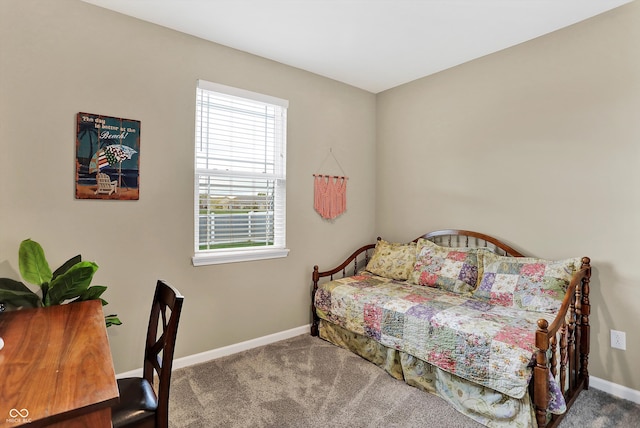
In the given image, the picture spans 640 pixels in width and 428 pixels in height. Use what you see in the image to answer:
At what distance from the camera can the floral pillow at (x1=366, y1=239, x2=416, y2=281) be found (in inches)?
127

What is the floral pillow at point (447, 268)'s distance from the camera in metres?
2.76

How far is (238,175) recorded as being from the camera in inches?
113

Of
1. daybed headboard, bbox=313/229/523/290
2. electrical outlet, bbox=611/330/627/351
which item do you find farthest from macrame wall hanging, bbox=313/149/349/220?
electrical outlet, bbox=611/330/627/351

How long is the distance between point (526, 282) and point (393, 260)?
47.9 inches

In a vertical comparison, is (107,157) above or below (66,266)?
above

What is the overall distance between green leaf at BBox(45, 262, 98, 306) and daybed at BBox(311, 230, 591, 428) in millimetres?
1848

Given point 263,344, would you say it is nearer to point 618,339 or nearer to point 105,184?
point 105,184

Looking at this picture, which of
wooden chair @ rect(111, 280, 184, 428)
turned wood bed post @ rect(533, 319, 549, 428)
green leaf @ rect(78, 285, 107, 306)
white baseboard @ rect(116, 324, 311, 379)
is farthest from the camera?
white baseboard @ rect(116, 324, 311, 379)

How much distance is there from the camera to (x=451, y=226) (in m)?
3.21

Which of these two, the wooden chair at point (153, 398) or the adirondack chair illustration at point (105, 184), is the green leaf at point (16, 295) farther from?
the wooden chair at point (153, 398)

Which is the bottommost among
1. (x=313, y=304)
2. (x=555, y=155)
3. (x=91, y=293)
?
(x=313, y=304)

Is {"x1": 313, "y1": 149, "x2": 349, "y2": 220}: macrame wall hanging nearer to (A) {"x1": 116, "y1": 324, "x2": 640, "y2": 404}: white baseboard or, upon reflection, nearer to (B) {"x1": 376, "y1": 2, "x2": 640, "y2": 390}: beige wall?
(B) {"x1": 376, "y1": 2, "x2": 640, "y2": 390}: beige wall

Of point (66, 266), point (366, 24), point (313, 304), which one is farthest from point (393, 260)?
point (66, 266)

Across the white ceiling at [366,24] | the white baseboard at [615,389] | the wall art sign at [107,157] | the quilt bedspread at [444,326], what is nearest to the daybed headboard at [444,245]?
the quilt bedspread at [444,326]
